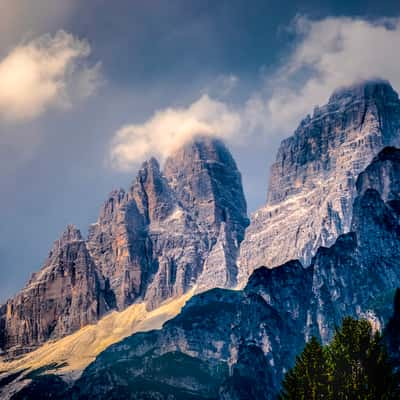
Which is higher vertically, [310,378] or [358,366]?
[358,366]

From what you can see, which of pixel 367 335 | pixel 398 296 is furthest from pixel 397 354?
pixel 367 335

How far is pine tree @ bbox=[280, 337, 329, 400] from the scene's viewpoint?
82.6 metres

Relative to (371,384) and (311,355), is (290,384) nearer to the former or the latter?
(311,355)

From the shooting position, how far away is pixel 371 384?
80000mm

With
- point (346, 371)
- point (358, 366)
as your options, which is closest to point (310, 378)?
point (346, 371)

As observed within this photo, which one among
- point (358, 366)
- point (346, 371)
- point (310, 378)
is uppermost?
point (358, 366)

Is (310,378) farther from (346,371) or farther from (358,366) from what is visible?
(358,366)

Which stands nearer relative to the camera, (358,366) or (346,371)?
(346,371)

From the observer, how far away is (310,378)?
275 ft

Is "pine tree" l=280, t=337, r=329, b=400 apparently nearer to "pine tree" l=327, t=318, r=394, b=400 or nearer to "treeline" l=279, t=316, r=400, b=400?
"treeline" l=279, t=316, r=400, b=400

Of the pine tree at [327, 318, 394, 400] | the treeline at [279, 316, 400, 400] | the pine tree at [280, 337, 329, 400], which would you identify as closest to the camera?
the pine tree at [327, 318, 394, 400]

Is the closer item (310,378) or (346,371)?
(346,371)

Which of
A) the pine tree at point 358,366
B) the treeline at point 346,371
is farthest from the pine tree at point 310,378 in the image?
the pine tree at point 358,366

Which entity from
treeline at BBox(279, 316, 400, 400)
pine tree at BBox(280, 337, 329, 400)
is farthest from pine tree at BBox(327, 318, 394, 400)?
pine tree at BBox(280, 337, 329, 400)
